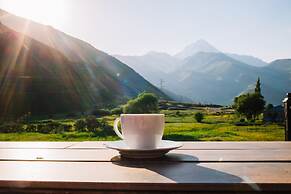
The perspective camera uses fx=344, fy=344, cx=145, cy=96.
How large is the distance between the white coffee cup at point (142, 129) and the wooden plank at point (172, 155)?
0.05 meters

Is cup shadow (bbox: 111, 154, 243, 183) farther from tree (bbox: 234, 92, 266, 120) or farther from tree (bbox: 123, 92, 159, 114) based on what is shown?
tree (bbox: 234, 92, 266, 120)

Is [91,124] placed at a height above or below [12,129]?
above

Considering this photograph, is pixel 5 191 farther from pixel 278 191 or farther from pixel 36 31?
pixel 36 31

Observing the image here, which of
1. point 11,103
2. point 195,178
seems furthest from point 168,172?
point 11,103

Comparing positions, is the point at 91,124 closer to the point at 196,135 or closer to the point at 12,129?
the point at 12,129

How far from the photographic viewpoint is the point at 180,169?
0.71 metres

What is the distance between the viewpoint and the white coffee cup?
81cm

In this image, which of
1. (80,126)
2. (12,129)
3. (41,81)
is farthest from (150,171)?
(41,81)

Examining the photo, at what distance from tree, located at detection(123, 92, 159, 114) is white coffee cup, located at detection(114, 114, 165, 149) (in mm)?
16415

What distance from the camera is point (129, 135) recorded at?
0.84 m

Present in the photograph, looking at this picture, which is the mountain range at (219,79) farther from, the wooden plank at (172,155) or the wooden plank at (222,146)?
the wooden plank at (172,155)

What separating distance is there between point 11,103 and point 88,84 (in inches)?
464

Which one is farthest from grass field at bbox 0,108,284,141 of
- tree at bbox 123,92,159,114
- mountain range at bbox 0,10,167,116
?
mountain range at bbox 0,10,167,116

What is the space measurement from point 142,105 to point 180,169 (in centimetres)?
1749
